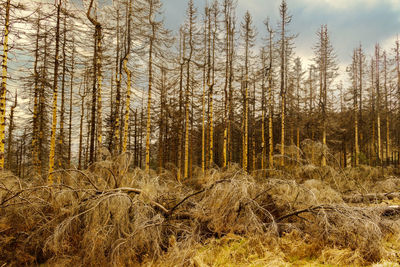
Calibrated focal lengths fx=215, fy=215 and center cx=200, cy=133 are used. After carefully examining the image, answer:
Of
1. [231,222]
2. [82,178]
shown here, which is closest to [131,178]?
[82,178]

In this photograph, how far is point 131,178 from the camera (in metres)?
5.32

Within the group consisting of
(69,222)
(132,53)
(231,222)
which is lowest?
(231,222)

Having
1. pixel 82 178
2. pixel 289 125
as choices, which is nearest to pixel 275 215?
pixel 82 178

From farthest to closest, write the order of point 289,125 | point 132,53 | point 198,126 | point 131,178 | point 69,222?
point 198,126 → point 289,125 → point 132,53 → point 131,178 → point 69,222

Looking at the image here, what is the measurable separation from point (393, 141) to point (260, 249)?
34.3 m

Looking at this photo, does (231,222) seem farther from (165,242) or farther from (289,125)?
(289,125)

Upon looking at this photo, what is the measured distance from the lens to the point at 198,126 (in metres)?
27.4

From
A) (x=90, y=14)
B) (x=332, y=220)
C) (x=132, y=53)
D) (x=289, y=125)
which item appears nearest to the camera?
(x=332, y=220)

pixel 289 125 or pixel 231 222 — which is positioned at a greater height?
pixel 289 125

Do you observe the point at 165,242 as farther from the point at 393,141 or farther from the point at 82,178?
the point at 393,141

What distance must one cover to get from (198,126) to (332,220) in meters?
23.4

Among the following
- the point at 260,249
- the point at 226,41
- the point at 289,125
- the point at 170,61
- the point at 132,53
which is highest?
the point at 226,41

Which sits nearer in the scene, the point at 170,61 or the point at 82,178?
the point at 82,178

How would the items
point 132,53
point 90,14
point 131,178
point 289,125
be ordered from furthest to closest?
point 289,125 < point 132,53 < point 90,14 < point 131,178
